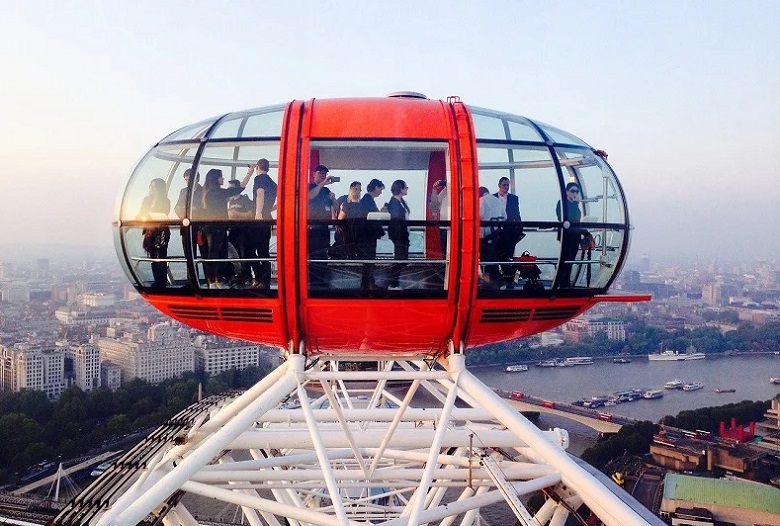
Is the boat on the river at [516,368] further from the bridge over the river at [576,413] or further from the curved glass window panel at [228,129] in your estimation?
the curved glass window panel at [228,129]

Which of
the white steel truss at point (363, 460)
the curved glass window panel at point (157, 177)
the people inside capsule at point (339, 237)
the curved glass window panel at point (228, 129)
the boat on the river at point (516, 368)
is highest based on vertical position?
the curved glass window panel at point (228, 129)

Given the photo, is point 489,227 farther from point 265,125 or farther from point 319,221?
point 265,125

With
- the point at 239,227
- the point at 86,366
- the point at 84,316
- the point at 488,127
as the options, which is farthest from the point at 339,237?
the point at 84,316

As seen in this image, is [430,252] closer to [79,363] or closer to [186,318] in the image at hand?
[186,318]

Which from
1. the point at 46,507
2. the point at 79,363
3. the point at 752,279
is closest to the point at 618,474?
the point at 46,507

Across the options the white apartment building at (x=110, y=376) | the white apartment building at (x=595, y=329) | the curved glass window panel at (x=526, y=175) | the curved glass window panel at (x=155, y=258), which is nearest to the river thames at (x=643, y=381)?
the white apartment building at (x=595, y=329)

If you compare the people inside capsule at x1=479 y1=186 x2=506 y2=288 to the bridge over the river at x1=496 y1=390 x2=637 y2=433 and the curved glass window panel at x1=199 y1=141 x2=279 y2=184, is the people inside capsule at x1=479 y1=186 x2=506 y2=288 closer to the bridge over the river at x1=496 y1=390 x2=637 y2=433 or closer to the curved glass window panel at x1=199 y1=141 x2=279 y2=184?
the curved glass window panel at x1=199 y1=141 x2=279 y2=184
